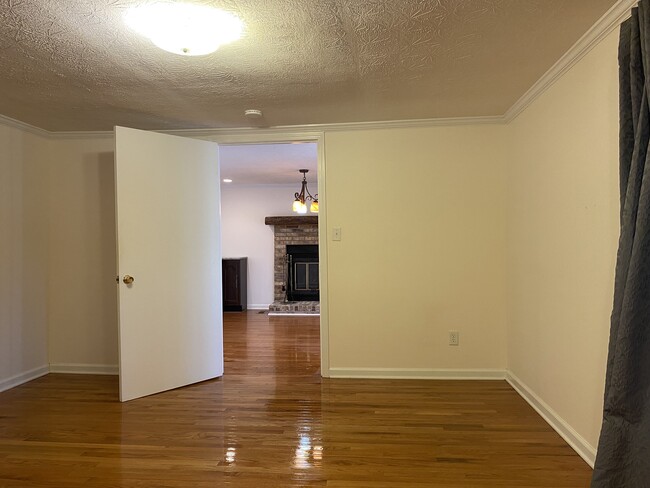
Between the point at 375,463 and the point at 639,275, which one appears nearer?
the point at 639,275

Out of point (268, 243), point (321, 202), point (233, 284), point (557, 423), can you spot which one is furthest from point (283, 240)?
point (557, 423)

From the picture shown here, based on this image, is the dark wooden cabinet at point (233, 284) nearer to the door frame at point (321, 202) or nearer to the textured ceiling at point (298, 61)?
the door frame at point (321, 202)

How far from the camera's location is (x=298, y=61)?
2260 millimetres

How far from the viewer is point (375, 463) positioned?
85.0 inches

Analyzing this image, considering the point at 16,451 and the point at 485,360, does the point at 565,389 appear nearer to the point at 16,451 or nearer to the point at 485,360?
the point at 485,360

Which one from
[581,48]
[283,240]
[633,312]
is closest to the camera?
[633,312]

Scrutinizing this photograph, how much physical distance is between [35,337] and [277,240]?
13.3 feet

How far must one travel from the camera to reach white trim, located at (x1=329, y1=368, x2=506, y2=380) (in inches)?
134

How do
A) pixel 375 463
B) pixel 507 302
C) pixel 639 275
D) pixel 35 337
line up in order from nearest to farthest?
pixel 639 275, pixel 375 463, pixel 507 302, pixel 35 337

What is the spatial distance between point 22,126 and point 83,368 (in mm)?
2030

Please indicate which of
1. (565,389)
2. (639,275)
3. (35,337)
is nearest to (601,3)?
(639,275)

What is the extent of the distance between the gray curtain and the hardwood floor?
0.53m

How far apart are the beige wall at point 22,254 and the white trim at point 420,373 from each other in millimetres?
2466

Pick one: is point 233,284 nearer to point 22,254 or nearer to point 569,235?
point 22,254
